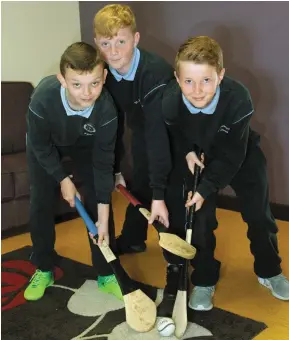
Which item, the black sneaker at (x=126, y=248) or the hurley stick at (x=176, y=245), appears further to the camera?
the black sneaker at (x=126, y=248)

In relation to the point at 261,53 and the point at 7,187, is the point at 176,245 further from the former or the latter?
the point at 261,53

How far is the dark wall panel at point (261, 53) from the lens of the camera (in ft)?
8.28

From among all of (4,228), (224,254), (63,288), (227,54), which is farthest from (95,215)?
(227,54)

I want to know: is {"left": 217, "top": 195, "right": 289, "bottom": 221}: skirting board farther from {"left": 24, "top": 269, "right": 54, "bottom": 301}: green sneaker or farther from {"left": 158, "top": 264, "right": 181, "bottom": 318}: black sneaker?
{"left": 24, "top": 269, "right": 54, "bottom": 301}: green sneaker

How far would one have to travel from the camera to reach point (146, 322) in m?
1.52

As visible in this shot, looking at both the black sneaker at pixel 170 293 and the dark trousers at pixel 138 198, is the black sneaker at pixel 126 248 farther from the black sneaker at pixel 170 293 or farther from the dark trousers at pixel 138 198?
the black sneaker at pixel 170 293

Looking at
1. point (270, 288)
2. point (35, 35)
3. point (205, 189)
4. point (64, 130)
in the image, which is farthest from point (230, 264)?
point (35, 35)

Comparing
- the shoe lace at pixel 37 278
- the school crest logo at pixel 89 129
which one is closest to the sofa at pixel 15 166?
the shoe lace at pixel 37 278

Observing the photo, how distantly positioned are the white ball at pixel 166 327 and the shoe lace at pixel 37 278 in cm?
61

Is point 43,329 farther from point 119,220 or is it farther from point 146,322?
point 119,220

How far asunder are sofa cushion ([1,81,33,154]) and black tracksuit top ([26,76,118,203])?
1262 millimetres

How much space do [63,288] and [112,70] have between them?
900mm

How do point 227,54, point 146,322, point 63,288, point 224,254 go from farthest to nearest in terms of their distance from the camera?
point 227,54 < point 224,254 < point 63,288 < point 146,322

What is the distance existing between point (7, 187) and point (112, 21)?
4.10ft
